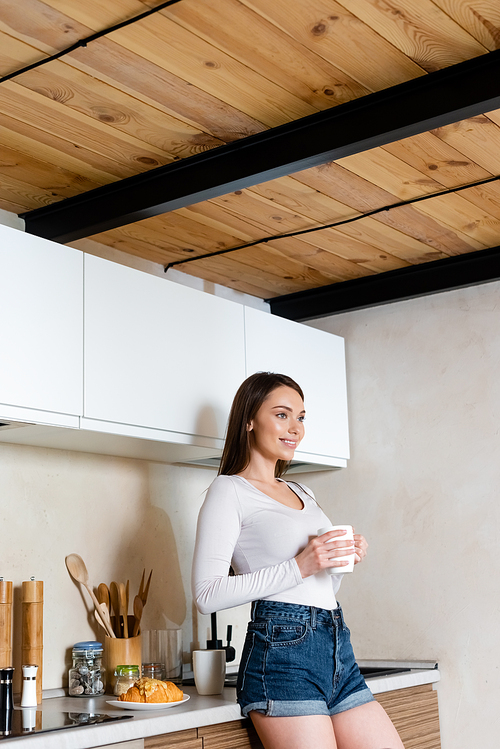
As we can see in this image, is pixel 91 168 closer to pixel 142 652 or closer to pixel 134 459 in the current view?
pixel 134 459

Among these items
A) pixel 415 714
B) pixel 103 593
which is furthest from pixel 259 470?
pixel 415 714

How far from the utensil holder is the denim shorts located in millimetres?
521

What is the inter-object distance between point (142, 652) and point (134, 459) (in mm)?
593

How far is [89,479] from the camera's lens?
2504 mm

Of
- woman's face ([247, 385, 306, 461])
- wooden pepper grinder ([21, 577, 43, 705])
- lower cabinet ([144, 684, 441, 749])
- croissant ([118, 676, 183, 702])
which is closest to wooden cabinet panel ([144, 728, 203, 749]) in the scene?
lower cabinet ([144, 684, 441, 749])

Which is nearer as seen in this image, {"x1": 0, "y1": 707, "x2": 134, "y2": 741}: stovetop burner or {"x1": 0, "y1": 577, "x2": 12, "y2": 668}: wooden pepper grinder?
{"x1": 0, "y1": 707, "x2": 134, "y2": 741}: stovetop burner

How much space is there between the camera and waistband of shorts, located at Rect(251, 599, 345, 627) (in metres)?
1.92

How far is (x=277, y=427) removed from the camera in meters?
2.20

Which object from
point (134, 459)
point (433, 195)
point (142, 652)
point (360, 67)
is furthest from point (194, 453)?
point (360, 67)

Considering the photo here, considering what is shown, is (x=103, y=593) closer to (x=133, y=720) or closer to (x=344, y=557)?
(x=133, y=720)

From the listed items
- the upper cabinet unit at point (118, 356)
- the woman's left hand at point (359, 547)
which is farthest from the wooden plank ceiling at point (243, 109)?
the woman's left hand at point (359, 547)

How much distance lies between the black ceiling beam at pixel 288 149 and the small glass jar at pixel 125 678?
1.18 m

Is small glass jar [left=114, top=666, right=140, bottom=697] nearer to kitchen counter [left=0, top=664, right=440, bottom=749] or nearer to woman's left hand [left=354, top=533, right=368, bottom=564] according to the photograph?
kitchen counter [left=0, top=664, right=440, bottom=749]

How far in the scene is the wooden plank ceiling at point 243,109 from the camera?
1.59 metres
